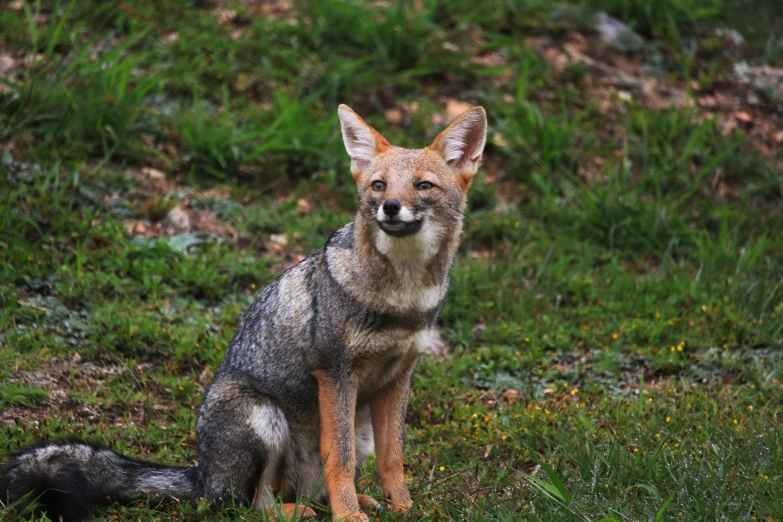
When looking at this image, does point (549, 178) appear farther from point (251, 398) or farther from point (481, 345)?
point (251, 398)

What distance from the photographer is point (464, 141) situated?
5246 millimetres

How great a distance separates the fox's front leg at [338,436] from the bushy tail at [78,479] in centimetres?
83

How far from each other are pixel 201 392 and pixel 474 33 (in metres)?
6.29

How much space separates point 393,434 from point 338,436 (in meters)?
0.47

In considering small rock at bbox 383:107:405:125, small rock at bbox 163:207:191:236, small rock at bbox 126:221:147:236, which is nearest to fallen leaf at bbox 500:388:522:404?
small rock at bbox 163:207:191:236

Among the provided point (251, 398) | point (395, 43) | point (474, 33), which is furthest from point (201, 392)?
point (474, 33)

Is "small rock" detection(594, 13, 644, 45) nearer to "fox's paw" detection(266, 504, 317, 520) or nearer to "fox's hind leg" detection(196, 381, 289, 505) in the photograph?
"fox's hind leg" detection(196, 381, 289, 505)

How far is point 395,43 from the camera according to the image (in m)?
9.97

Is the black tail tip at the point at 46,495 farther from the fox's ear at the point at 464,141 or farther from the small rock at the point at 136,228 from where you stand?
the small rock at the point at 136,228

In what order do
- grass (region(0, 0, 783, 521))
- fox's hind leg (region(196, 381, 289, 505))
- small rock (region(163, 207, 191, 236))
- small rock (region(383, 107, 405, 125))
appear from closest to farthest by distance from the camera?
fox's hind leg (region(196, 381, 289, 505)), grass (region(0, 0, 783, 521)), small rock (region(163, 207, 191, 236)), small rock (region(383, 107, 405, 125))

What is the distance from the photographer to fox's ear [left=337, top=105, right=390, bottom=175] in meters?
5.21

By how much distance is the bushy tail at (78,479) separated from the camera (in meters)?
4.61

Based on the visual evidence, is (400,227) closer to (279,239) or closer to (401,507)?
(401,507)

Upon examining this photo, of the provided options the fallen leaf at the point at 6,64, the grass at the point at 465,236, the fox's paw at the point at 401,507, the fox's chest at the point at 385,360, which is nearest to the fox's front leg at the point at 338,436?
the fox's chest at the point at 385,360
